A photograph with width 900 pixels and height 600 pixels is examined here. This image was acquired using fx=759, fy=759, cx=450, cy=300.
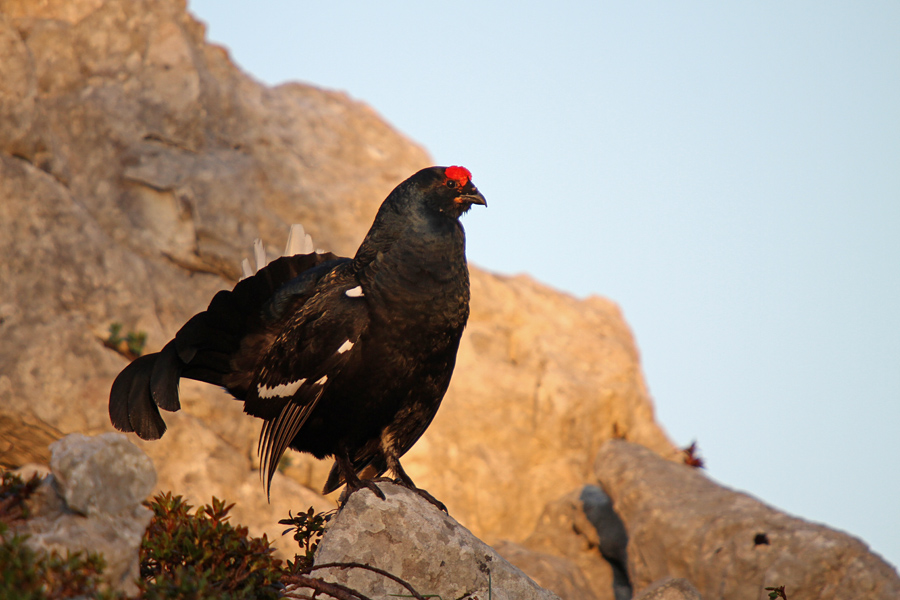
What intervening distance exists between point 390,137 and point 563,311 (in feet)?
21.9

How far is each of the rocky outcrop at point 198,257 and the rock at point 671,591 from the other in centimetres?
881

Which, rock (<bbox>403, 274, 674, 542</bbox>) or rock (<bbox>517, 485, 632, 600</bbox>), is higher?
rock (<bbox>403, 274, 674, 542</bbox>)

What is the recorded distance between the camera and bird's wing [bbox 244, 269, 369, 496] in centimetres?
457

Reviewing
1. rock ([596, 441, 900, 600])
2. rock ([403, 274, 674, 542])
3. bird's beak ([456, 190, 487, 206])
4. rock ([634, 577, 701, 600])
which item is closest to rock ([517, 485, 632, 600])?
rock ([596, 441, 900, 600])

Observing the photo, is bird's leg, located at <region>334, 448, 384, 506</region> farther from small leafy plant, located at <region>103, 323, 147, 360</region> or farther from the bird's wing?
small leafy plant, located at <region>103, 323, 147, 360</region>

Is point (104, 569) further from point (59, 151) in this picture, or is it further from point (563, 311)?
point (563, 311)

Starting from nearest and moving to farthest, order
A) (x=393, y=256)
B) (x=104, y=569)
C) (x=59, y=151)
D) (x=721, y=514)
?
(x=104, y=569), (x=393, y=256), (x=721, y=514), (x=59, y=151)

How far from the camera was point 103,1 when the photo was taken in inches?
620

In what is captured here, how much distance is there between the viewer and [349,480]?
4.61 meters

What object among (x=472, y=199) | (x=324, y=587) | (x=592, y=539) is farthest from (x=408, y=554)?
(x=592, y=539)

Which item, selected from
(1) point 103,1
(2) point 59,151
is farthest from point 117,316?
(1) point 103,1

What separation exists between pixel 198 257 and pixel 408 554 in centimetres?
1264

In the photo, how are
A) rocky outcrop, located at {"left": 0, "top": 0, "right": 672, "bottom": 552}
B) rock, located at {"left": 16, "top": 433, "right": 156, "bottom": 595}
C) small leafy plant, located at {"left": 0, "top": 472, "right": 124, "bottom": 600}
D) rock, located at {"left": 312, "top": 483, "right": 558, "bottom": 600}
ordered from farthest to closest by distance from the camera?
rocky outcrop, located at {"left": 0, "top": 0, "right": 672, "bottom": 552}
rock, located at {"left": 312, "top": 483, "right": 558, "bottom": 600}
rock, located at {"left": 16, "top": 433, "right": 156, "bottom": 595}
small leafy plant, located at {"left": 0, "top": 472, "right": 124, "bottom": 600}

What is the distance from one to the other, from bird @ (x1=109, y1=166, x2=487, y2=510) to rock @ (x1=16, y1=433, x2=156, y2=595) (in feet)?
5.95
